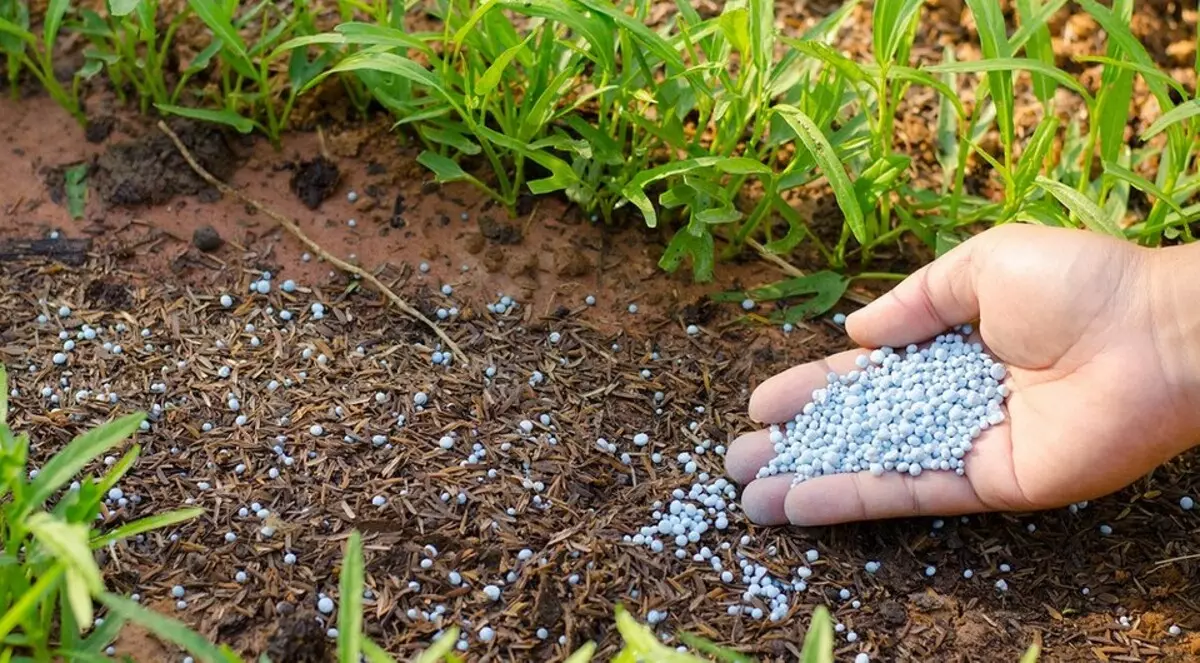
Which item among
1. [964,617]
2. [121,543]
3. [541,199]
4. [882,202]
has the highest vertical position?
[882,202]

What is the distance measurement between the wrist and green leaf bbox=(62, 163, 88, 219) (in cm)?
244

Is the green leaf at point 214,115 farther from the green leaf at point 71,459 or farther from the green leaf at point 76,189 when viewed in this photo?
the green leaf at point 71,459

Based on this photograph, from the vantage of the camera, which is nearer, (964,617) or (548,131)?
(964,617)

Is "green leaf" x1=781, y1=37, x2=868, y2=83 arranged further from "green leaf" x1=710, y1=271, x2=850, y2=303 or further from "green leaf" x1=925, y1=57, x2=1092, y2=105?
"green leaf" x1=710, y1=271, x2=850, y2=303

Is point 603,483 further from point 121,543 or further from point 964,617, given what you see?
point 121,543

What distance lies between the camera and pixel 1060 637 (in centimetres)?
224

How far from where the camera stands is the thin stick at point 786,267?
283cm

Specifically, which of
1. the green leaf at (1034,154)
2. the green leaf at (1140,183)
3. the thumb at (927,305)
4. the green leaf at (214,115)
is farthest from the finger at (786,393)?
the green leaf at (214,115)

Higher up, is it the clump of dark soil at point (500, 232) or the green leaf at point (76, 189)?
the clump of dark soil at point (500, 232)

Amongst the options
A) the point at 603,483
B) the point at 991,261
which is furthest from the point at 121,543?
the point at 991,261

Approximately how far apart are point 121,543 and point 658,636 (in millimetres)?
1030

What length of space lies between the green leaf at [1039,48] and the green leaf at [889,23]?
274mm

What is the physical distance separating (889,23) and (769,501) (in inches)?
41.9

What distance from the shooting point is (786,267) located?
2.87 metres
